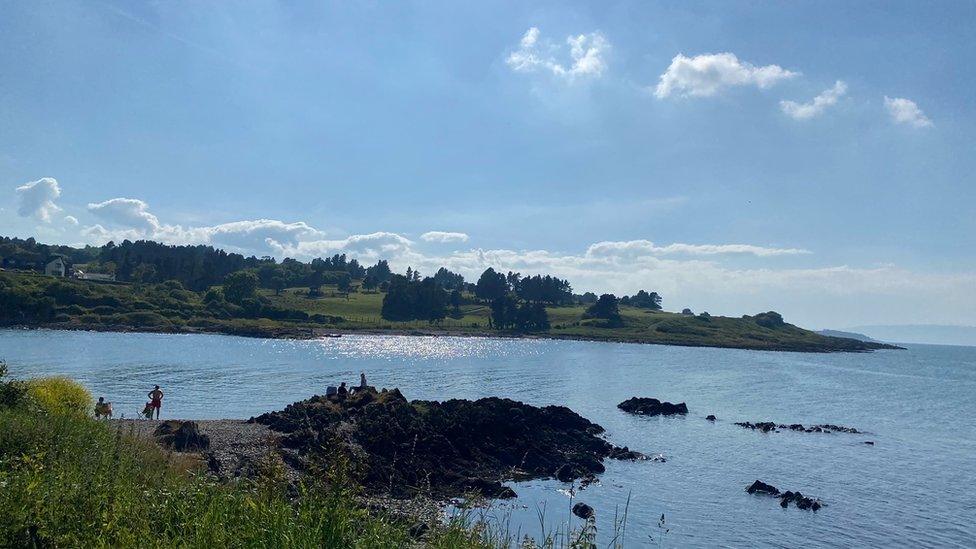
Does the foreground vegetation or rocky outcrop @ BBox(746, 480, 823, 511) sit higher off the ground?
the foreground vegetation

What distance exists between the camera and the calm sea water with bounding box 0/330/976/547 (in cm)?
2894

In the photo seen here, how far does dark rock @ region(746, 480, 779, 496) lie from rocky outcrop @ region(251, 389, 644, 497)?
24.6 feet

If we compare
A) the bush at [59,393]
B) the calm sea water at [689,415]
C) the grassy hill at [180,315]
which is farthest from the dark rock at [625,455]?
the grassy hill at [180,315]

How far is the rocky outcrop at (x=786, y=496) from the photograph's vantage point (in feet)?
103

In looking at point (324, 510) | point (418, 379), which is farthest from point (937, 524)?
point (418, 379)

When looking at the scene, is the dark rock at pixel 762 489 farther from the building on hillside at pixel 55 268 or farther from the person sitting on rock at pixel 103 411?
the building on hillside at pixel 55 268

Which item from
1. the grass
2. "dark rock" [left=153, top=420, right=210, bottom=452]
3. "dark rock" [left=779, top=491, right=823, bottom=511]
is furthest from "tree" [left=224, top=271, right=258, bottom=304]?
the grass

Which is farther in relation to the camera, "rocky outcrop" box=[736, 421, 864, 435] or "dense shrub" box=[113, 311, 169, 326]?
"dense shrub" box=[113, 311, 169, 326]

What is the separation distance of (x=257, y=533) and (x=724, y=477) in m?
32.6

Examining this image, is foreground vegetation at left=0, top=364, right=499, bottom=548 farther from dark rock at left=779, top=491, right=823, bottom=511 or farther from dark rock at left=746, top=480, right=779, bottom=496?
dark rock at left=746, top=480, right=779, bottom=496

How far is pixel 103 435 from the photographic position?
17.0 metres

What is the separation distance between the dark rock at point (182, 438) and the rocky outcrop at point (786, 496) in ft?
85.3

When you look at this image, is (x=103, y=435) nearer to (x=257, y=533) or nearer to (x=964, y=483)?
(x=257, y=533)

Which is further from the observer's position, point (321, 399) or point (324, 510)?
point (321, 399)
